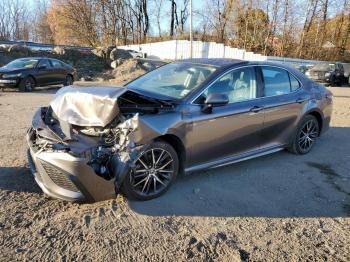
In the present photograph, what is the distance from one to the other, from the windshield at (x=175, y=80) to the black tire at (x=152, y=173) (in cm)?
83

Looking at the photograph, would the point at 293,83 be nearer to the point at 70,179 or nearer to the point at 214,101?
the point at 214,101

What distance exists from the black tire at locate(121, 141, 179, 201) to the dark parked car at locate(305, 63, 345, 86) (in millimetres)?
22433

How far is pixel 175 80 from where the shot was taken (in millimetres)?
5430

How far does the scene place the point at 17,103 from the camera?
484 inches

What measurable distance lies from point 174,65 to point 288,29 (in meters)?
40.1

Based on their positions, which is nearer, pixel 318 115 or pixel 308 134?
pixel 308 134

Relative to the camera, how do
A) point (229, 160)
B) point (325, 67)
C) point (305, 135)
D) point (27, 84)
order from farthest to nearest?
point (325, 67), point (27, 84), point (305, 135), point (229, 160)

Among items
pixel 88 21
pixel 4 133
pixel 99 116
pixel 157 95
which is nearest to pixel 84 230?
pixel 99 116

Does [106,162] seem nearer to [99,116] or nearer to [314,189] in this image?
[99,116]

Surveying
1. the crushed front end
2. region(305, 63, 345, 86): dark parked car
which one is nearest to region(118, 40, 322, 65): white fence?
region(305, 63, 345, 86): dark parked car

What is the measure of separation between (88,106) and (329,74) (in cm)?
2342

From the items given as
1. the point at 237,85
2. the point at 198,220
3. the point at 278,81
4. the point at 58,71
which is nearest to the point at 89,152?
the point at 198,220

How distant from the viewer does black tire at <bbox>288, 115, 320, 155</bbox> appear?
6445mm

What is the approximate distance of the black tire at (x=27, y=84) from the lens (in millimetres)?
15930
